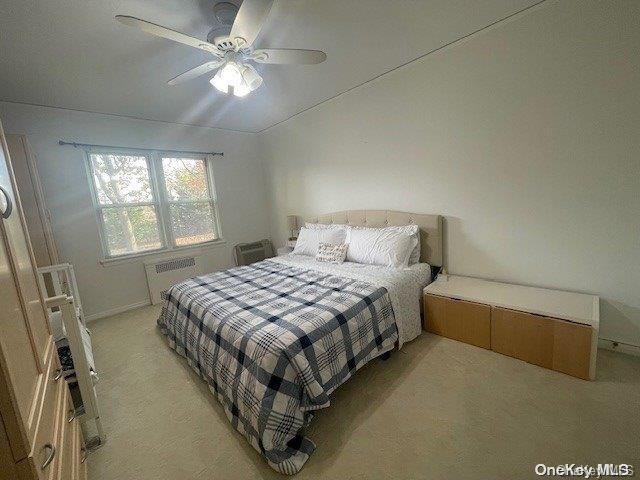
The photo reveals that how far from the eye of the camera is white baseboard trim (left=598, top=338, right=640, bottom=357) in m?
1.81

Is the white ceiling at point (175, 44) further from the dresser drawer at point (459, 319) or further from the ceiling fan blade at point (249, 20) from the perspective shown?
the dresser drawer at point (459, 319)

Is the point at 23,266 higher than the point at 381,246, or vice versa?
the point at 23,266

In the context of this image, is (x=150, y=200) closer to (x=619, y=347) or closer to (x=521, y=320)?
(x=521, y=320)

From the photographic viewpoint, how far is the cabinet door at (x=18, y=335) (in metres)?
0.59

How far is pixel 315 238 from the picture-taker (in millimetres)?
3141

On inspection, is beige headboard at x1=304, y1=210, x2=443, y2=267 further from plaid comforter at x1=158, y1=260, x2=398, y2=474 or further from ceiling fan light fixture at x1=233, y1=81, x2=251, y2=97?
ceiling fan light fixture at x1=233, y1=81, x2=251, y2=97

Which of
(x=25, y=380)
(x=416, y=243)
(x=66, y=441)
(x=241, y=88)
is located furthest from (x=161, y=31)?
(x=416, y=243)

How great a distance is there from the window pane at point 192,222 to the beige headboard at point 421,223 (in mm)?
2321

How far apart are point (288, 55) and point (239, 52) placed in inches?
12.8

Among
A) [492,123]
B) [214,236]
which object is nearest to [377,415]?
[492,123]

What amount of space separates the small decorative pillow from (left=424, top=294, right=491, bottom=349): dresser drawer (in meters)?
0.92

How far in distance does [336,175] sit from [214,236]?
2244mm

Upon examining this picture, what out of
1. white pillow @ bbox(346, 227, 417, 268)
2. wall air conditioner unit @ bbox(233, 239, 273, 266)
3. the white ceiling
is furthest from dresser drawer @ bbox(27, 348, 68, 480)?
wall air conditioner unit @ bbox(233, 239, 273, 266)

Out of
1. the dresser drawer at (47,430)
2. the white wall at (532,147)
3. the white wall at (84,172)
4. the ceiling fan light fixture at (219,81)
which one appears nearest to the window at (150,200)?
the white wall at (84,172)
